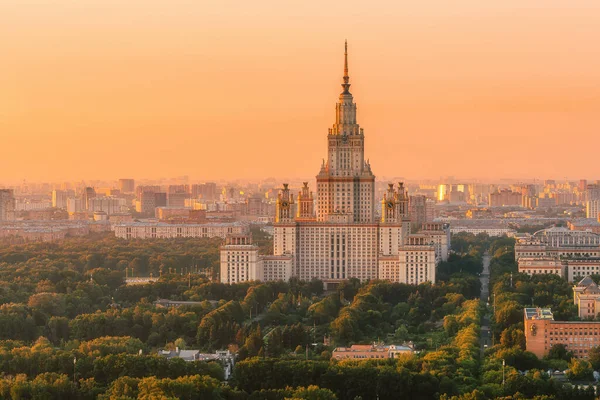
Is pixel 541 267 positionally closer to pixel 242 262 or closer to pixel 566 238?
pixel 566 238

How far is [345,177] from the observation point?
83438 millimetres

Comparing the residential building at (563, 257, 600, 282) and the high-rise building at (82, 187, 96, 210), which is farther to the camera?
the high-rise building at (82, 187, 96, 210)

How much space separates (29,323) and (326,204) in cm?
2546

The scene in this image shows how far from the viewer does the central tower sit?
83.6 meters

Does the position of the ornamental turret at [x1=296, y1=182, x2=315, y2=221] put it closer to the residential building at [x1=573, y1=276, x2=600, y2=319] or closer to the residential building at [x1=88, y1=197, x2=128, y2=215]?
the residential building at [x1=573, y1=276, x2=600, y2=319]

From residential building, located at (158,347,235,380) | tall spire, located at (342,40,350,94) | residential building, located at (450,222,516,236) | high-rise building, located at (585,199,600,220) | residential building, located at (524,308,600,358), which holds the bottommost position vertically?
residential building, located at (158,347,235,380)

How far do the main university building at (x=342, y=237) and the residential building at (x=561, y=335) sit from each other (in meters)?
22.0

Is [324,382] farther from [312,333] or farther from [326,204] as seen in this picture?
[326,204]

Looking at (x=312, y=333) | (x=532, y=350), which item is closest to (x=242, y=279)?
(x=312, y=333)

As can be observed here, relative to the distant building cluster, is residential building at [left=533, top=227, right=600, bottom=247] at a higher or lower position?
higher

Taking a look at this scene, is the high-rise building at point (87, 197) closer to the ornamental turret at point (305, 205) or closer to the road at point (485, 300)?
the road at point (485, 300)

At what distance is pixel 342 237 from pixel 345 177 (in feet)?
11.7

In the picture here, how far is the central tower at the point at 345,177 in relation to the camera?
8356 cm

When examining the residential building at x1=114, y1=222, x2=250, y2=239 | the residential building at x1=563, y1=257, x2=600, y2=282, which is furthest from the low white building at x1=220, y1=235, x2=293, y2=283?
the residential building at x1=114, y1=222, x2=250, y2=239
